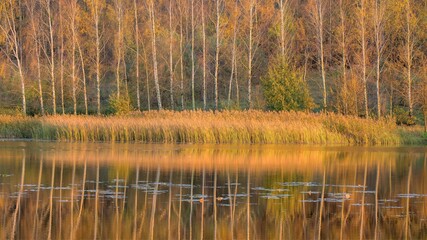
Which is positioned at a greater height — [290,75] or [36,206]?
[290,75]

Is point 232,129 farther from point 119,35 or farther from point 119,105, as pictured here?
point 119,35

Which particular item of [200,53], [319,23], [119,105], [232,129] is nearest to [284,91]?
[319,23]

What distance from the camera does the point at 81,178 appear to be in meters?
23.4

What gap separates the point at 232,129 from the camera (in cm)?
4019

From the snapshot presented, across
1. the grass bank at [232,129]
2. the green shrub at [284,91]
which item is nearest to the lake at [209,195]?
the grass bank at [232,129]

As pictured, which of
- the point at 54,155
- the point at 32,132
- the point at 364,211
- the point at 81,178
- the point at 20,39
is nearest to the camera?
the point at 364,211

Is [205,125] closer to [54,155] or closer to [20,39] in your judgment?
[54,155]

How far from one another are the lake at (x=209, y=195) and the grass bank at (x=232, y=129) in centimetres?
639

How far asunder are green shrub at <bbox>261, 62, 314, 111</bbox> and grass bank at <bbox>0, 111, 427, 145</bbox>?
16.7ft

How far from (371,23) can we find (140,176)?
3457cm

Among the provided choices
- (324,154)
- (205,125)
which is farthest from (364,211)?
(205,125)

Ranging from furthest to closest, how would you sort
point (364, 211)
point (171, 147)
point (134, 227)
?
point (171, 147) → point (364, 211) → point (134, 227)

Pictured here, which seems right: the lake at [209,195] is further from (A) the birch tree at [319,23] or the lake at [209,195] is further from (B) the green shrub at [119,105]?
(A) the birch tree at [319,23]

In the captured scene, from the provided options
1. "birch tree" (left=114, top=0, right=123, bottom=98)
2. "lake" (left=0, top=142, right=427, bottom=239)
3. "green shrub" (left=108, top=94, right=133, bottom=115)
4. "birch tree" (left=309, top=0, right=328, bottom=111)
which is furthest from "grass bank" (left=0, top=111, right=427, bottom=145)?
"birch tree" (left=114, top=0, right=123, bottom=98)
